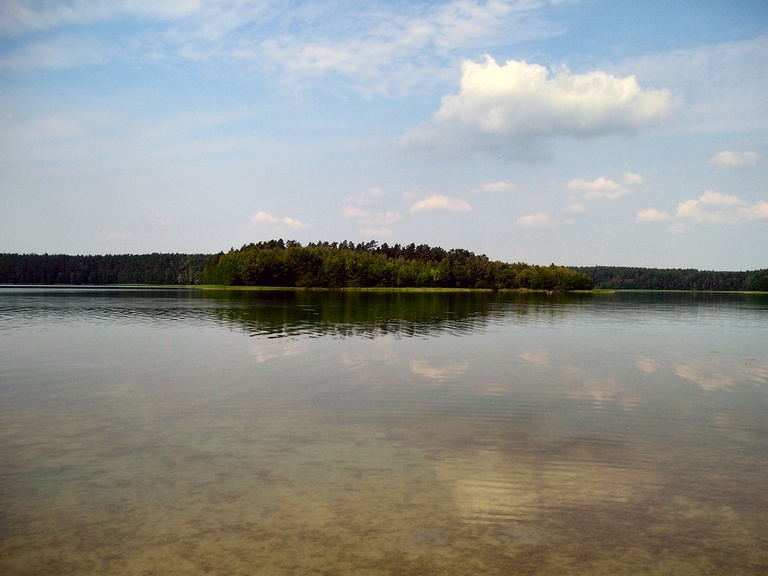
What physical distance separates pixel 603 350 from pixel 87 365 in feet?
90.3

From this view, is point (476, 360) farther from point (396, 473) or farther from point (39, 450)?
point (39, 450)

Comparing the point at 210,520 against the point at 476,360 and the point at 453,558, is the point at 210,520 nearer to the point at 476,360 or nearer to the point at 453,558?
the point at 453,558

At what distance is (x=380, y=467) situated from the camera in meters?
12.2

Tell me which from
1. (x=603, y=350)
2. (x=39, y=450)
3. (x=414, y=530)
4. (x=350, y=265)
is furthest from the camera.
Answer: (x=350, y=265)

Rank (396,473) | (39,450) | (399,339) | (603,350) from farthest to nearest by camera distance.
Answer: (399,339), (603,350), (39,450), (396,473)

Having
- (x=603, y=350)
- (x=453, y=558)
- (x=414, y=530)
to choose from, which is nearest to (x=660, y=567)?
(x=453, y=558)

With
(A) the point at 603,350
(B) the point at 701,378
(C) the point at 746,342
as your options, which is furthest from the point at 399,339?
(C) the point at 746,342

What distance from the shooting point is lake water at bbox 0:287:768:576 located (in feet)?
27.6

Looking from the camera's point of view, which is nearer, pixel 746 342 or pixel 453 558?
pixel 453 558

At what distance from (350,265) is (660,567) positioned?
582ft

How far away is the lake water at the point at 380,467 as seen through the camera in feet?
27.6

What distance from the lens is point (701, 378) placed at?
80.2ft

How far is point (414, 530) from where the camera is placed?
9125 mm

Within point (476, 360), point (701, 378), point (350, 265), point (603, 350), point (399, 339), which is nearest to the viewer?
point (701, 378)
